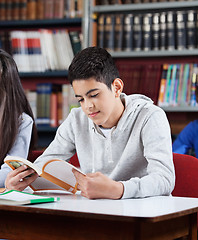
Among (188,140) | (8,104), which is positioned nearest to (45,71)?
(188,140)

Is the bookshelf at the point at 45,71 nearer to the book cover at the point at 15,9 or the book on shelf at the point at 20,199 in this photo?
the book cover at the point at 15,9

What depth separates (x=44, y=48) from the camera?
3.55m

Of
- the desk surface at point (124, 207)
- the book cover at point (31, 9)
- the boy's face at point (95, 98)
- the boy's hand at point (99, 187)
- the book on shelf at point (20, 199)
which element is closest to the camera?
the desk surface at point (124, 207)

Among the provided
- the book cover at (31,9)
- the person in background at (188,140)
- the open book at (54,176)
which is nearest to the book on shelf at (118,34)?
the book cover at (31,9)

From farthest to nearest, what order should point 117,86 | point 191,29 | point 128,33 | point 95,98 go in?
point 128,33, point 191,29, point 117,86, point 95,98

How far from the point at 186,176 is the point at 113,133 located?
36 cm

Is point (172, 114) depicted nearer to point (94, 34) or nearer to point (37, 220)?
point (94, 34)

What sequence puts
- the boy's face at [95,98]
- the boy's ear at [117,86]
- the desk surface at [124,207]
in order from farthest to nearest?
the boy's ear at [117,86]
the boy's face at [95,98]
the desk surface at [124,207]

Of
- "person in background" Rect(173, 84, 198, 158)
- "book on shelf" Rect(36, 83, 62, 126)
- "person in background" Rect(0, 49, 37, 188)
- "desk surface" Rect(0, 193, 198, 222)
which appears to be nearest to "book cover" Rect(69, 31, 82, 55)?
"book on shelf" Rect(36, 83, 62, 126)

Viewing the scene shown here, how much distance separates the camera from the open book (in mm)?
1522

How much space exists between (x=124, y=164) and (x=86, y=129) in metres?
0.24

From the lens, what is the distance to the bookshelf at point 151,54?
326 centimetres

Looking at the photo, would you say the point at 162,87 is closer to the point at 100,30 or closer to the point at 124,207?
the point at 100,30

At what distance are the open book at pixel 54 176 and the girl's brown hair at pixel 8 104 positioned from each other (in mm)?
443
